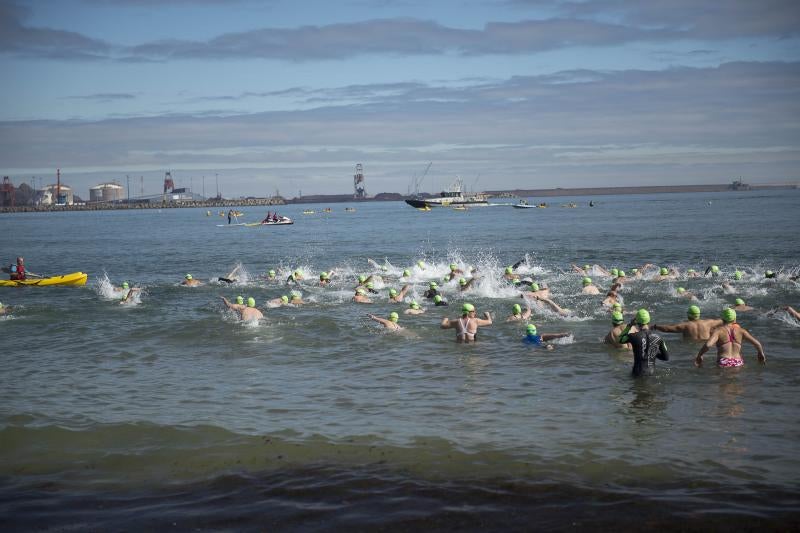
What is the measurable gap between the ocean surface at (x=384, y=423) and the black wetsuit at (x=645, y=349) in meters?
0.30

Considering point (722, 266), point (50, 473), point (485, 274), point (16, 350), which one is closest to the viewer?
point (50, 473)

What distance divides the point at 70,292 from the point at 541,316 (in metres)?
19.7

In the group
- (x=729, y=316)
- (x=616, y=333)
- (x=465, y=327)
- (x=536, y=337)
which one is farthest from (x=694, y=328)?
(x=465, y=327)

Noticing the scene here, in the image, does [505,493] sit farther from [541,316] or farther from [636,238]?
[636,238]

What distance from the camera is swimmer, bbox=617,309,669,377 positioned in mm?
13008

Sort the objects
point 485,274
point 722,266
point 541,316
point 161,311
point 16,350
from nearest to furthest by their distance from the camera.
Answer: point 16,350 → point 541,316 → point 161,311 → point 485,274 → point 722,266

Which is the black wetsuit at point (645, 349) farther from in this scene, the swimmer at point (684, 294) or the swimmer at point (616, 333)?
the swimmer at point (684, 294)

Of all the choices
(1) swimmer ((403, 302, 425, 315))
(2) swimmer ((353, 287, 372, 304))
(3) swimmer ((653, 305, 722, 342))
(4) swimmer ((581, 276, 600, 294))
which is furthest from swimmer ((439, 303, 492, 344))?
(4) swimmer ((581, 276, 600, 294))

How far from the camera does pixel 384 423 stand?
11.8 m

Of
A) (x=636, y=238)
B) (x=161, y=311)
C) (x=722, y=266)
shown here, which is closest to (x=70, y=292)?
(x=161, y=311)

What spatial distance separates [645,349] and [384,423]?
5.11 m

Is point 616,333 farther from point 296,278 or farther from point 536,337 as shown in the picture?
point 296,278

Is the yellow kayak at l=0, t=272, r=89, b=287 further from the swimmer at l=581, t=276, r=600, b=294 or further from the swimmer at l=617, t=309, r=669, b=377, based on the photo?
the swimmer at l=617, t=309, r=669, b=377

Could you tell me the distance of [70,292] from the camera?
1142 inches
